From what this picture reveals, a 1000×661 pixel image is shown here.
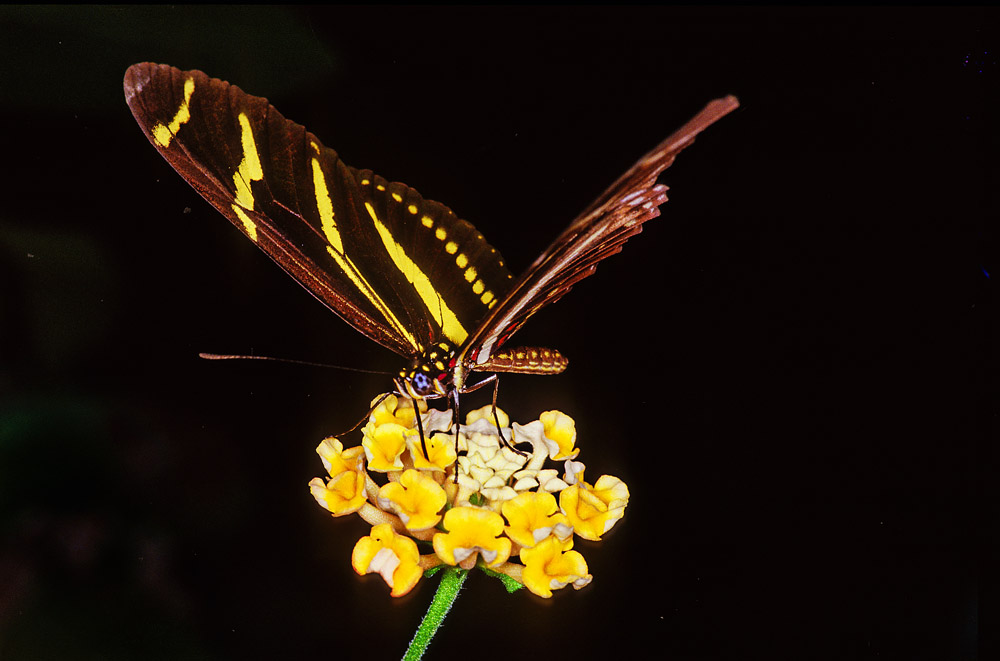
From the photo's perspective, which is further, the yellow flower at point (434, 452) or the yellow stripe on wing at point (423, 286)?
the yellow stripe on wing at point (423, 286)

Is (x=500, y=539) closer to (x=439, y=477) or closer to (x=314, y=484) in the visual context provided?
(x=439, y=477)

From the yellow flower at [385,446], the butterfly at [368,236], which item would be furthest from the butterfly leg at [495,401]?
the yellow flower at [385,446]

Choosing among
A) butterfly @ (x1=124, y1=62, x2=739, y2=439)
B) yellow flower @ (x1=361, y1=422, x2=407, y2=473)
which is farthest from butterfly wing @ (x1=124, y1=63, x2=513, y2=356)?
yellow flower @ (x1=361, y1=422, x2=407, y2=473)

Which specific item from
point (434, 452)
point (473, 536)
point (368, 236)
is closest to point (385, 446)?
point (434, 452)

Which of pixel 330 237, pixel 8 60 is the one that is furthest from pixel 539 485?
pixel 8 60

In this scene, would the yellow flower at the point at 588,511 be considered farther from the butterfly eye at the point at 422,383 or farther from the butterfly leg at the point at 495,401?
the butterfly eye at the point at 422,383

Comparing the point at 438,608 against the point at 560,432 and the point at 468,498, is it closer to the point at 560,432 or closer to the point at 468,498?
the point at 468,498
